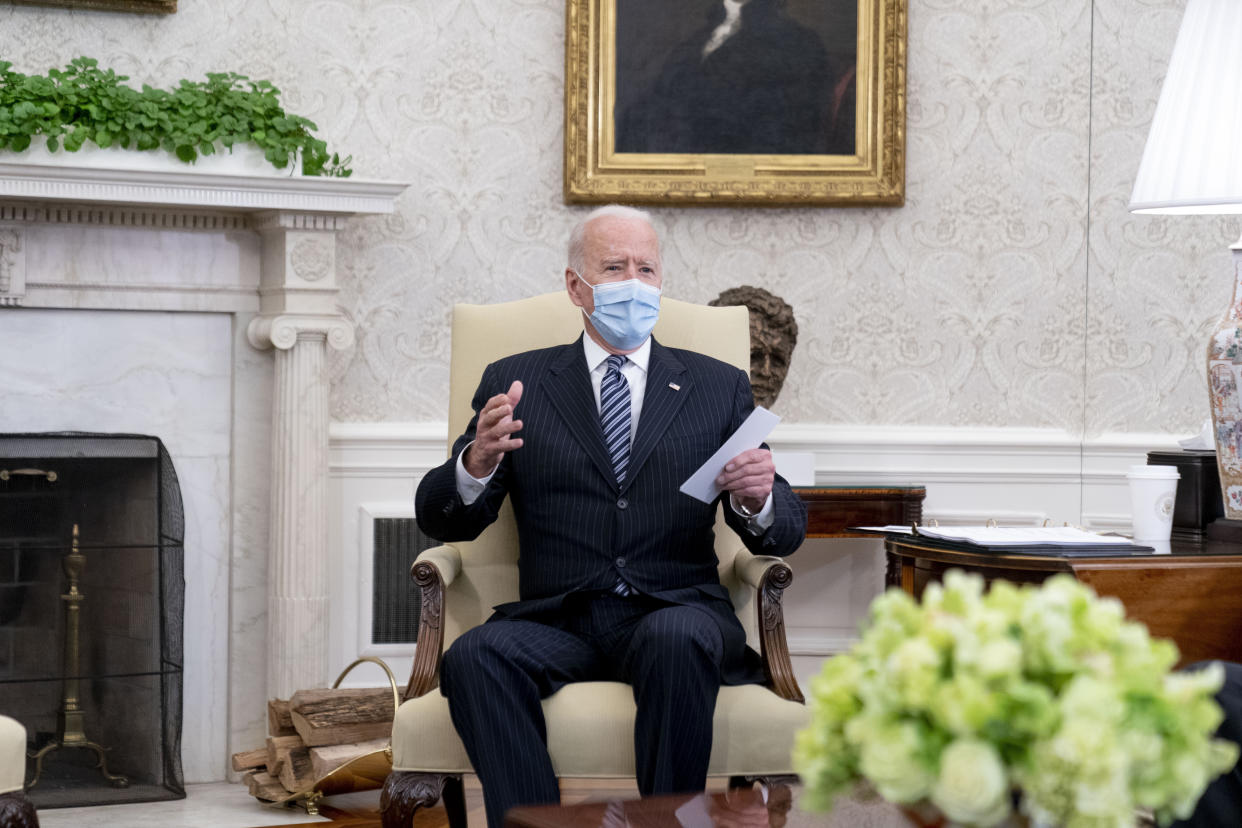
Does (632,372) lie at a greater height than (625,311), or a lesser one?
lesser

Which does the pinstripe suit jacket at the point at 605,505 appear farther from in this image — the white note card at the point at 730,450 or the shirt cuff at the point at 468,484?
the white note card at the point at 730,450

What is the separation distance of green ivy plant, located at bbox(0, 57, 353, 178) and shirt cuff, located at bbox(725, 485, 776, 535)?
1.77 m

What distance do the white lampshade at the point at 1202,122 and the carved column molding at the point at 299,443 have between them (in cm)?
219

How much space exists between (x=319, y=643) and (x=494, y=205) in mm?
1414

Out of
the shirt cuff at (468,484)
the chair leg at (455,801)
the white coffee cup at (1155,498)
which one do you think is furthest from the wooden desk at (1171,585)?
the chair leg at (455,801)

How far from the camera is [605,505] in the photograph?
8.60 ft

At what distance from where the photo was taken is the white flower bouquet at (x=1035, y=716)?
1001 mm

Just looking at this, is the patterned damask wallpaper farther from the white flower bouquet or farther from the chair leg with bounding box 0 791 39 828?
the white flower bouquet

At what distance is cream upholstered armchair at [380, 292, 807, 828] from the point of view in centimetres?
231

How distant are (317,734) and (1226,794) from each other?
226cm

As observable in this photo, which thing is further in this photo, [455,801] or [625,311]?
[625,311]

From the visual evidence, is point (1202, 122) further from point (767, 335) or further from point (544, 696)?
point (544, 696)

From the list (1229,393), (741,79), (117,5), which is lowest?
(1229,393)

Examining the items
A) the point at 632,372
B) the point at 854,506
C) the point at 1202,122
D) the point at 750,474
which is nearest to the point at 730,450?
the point at 750,474
